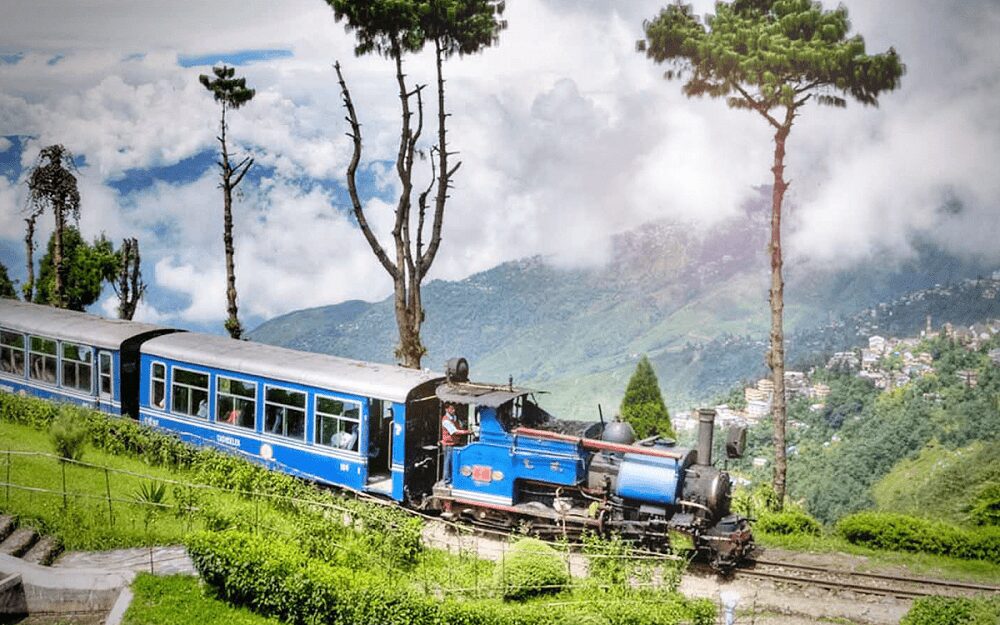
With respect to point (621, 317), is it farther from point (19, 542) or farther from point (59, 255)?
point (19, 542)

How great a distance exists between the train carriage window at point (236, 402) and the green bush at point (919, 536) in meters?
11.3

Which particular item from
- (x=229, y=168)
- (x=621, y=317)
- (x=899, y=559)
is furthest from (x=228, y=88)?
(x=621, y=317)

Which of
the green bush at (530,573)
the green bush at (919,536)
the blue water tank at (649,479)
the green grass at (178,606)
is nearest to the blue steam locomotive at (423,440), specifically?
the blue water tank at (649,479)

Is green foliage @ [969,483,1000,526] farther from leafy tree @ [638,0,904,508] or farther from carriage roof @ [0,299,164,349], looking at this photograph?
carriage roof @ [0,299,164,349]

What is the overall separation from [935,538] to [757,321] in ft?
102

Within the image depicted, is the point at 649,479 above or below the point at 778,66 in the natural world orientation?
below

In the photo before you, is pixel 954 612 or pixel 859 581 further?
pixel 859 581

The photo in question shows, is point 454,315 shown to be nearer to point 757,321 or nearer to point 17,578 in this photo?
point 757,321

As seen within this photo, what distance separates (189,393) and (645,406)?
982 centimetres

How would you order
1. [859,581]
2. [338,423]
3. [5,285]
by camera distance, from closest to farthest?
[859,581] → [338,423] → [5,285]

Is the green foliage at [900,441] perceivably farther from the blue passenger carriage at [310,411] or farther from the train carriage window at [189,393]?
the train carriage window at [189,393]

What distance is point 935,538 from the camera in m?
14.5

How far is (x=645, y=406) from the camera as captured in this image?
18.9 m

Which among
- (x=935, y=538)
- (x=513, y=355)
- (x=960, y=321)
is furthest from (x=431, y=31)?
(x=513, y=355)
